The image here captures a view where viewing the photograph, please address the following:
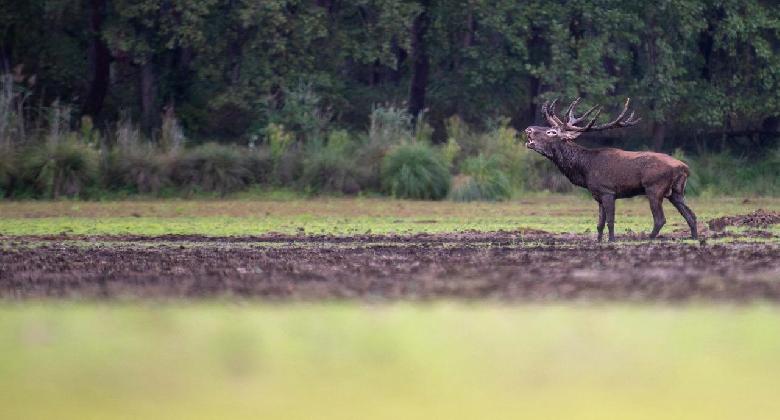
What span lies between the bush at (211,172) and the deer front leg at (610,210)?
1326 centimetres

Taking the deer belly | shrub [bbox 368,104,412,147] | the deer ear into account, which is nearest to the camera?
the deer belly

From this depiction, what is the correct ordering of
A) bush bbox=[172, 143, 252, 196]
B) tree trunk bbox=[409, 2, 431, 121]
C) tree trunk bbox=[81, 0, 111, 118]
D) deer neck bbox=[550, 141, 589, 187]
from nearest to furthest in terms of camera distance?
1. deer neck bbox=[550, 141, 589, 187]
2. bush bbox=[172, 143, 252, 196]
3. tree trunk bbox=[81, 0, 111, 118]
4. tree trunk bbox=[409, 2, 431, 121]

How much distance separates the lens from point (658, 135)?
38.2m

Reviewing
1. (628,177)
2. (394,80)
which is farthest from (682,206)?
(394,80)

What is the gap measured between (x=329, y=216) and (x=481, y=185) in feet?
18.6

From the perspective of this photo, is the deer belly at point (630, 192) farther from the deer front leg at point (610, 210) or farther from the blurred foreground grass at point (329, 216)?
the blurred foreground grass at point (329, 216)

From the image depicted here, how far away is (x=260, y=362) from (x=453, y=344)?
4.64 feet

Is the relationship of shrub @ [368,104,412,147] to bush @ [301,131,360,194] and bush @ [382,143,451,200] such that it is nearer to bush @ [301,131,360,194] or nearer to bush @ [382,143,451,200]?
bush @ [301,131,360,194]

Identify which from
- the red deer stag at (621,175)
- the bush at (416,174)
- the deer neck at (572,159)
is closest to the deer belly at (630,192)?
the red deer stag at (621,175)

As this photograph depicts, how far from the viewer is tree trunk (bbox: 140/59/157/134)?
38.4 metres

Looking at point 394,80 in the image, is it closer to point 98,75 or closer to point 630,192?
point 98,75

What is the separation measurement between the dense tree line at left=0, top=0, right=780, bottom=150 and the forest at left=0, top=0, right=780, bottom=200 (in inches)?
2.3

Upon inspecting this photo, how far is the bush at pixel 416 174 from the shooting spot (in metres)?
29.5

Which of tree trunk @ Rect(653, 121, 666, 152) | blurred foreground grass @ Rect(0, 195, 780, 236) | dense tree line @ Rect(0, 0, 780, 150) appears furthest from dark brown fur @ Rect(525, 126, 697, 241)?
tree trunk @ Rect(653, 121, 666, 152)
